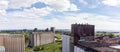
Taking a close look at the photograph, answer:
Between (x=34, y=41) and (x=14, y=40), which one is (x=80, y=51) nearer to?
(x=14, y=40)

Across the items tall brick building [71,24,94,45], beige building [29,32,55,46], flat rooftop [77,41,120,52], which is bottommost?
beige building [29,32,55,46]

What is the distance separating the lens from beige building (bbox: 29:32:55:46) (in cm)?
8169

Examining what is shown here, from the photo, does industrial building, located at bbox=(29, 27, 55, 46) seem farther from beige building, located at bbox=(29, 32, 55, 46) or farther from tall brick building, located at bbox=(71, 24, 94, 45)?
tall brick building, located at bbox=(71, 24, 94, 45)

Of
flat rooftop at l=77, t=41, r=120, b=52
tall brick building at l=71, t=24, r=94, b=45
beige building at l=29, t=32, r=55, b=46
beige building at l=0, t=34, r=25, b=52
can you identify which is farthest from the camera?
beige building at l=29, t=32, r=55, b=46

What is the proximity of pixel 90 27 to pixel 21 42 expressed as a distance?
47.1 ft

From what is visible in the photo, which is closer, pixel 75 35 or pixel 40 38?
pixel 75 35

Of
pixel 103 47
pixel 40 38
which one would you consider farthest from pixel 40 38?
pixel 103 47

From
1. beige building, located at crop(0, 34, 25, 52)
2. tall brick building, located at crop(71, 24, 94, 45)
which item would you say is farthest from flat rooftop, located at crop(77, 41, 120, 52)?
beige building, located at crop(0, 34, 25, 52)

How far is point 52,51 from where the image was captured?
70.0 meters

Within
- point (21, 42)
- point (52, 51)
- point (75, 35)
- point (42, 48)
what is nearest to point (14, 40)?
point (21, 42)

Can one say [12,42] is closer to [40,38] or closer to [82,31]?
[82,31]

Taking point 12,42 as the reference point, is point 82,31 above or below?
above

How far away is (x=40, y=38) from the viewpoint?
3246 inches

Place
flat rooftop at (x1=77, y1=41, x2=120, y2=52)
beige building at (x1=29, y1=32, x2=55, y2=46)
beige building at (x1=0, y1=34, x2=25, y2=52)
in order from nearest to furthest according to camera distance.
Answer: flat rooftop at (x1=77, y1=41, x2=120, y2=52) → beige building at (x1=0, y1=34, x2=25, y2=52) → beige building at (x1=29, y1=32, x2=55, y2=46)
